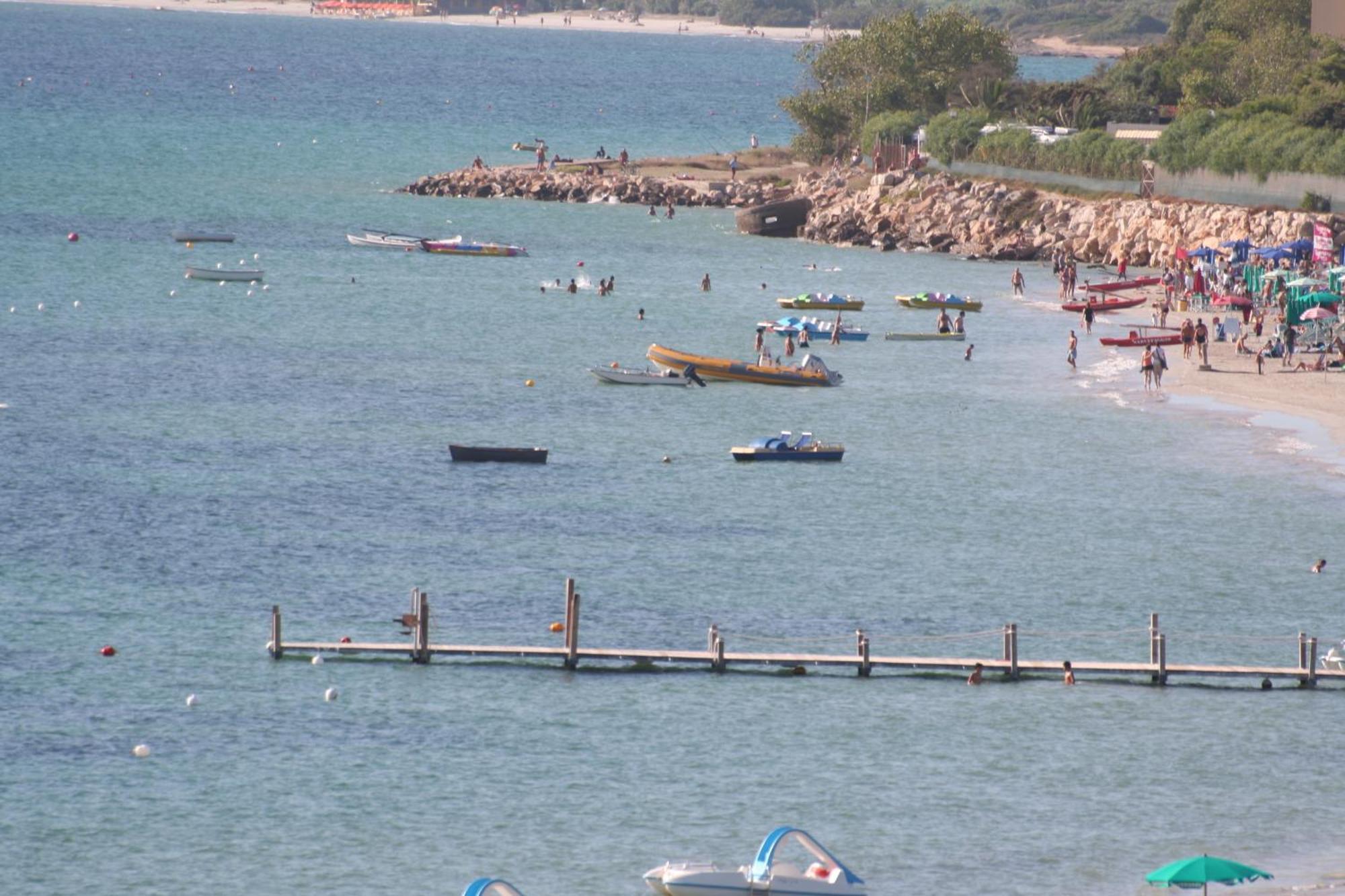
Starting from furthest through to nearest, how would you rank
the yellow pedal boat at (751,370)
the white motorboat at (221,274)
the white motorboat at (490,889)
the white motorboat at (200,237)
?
the white motorboat at (200,237)
the white motorboat at (221,274)
the yellow pedal boat at (751,370)
the white motorboat at (490,889)

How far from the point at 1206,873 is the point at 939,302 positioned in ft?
199

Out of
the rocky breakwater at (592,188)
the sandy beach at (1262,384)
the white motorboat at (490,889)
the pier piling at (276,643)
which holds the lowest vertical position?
the pier piling at (276,643)

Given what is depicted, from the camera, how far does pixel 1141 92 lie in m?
125

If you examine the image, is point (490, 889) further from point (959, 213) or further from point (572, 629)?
point (959, 213)

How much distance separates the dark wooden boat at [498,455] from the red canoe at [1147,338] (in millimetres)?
28985

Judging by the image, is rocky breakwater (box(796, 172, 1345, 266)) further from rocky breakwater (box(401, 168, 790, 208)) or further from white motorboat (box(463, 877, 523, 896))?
white motorboat (box(463, 877, 523, 896))

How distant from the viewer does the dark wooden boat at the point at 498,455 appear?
5859 centimetres

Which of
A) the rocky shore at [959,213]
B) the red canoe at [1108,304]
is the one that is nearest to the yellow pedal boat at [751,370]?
the red canoe at [1108,304]

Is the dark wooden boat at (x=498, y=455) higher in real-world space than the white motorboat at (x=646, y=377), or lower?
lower

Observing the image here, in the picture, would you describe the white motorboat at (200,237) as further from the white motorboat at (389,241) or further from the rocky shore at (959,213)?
the rocky shore at (959,213)

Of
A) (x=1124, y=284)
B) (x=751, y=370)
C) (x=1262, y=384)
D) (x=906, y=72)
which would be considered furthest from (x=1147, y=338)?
(x=906, y=72)

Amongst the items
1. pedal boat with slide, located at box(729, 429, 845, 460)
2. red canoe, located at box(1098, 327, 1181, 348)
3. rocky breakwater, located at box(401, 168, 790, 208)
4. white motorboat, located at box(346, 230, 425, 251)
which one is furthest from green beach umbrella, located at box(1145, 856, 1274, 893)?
rocky breakwater, located at box(401, 168, 790, 208)

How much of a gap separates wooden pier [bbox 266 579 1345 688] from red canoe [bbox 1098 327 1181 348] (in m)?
37.6

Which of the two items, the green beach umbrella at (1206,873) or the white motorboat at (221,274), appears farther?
the white motorboat at (221,274)
